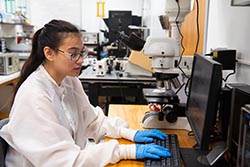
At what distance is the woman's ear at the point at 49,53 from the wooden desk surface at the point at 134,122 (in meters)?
0.52

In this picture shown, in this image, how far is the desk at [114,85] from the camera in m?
2.87

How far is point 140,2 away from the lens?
6.31m

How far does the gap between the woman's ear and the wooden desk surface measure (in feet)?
1.70

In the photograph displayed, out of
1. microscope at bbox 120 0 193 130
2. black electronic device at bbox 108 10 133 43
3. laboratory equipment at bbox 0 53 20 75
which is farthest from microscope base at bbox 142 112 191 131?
black electronic device at bbox 108 10 133 43

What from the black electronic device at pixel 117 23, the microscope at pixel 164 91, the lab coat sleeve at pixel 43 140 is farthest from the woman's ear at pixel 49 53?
the black electronic device at pixel 117 23

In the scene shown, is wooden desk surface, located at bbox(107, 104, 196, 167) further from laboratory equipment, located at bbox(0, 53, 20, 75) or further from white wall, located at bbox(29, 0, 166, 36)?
white wall, located at bbox(29, 0, 166, 36)

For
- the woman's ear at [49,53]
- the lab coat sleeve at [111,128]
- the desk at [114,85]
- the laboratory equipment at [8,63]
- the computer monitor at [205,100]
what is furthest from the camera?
the laboratory equipment at [8,63]

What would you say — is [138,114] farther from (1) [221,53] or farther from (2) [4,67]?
(2) [4,67]

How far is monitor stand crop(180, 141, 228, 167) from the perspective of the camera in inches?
40.3

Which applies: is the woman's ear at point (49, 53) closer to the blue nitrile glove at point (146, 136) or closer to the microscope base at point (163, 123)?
the blue nitrile glove at point (146, 136)

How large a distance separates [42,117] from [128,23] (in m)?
3.82

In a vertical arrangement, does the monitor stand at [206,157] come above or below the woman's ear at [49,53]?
below

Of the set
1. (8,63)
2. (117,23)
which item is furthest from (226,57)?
(117,23)

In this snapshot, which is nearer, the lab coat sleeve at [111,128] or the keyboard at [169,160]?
the keyboard at [169,160]
